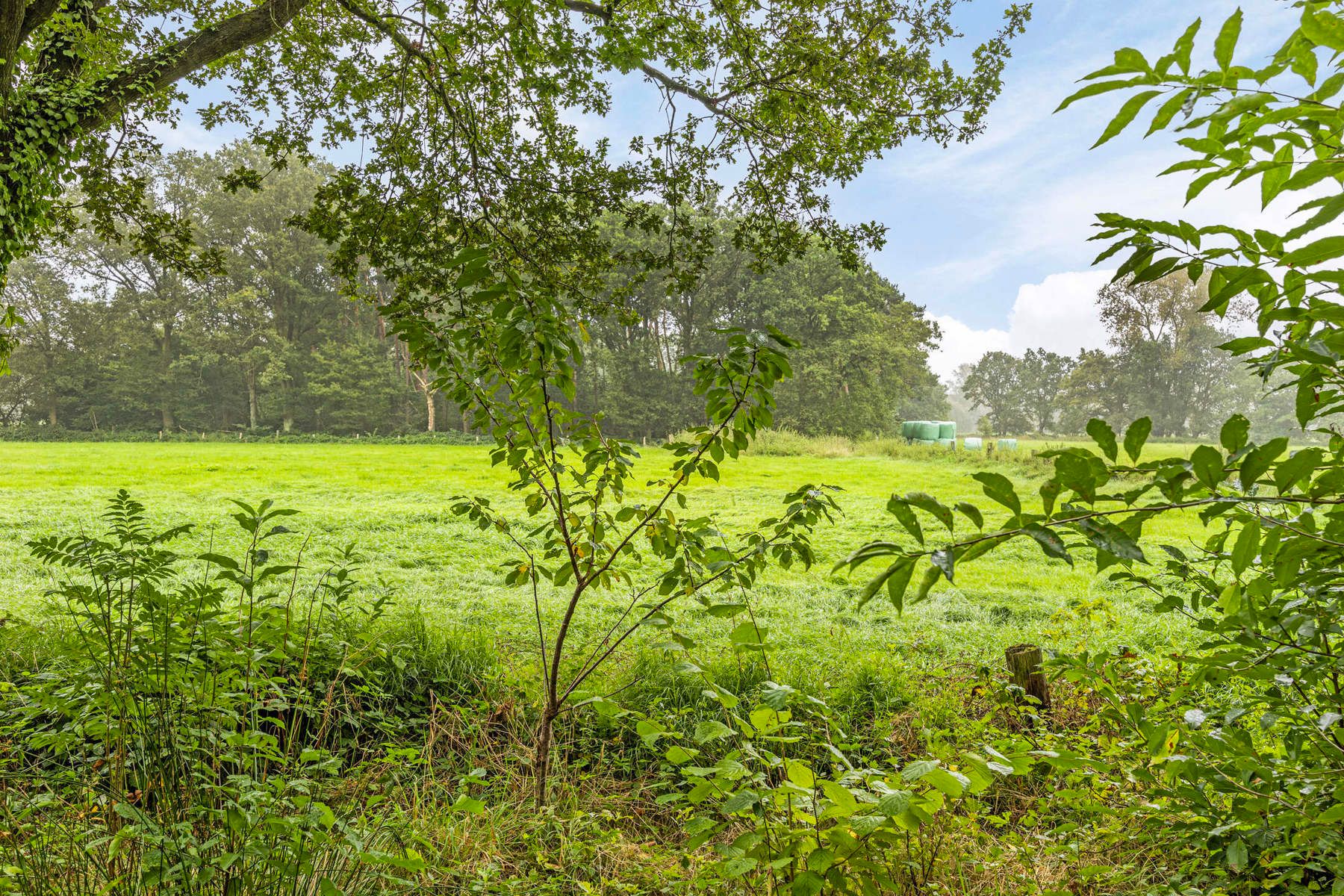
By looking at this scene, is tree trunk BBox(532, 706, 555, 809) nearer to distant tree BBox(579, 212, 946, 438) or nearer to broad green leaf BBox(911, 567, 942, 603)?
broad green leaf BBox(911, 567, 942, 603)

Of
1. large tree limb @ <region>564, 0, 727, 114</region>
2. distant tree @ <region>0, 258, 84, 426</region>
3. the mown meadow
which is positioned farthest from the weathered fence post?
distant tree @ <region>0, 258, 84, 426</region>

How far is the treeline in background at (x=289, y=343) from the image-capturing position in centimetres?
3531

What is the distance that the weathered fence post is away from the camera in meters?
3.54

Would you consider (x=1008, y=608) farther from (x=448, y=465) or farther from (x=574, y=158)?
(x=448, y=465)

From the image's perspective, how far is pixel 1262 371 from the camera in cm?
118

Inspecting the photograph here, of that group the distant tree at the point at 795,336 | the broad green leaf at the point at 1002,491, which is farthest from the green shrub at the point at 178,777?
the distant tree at the point at 795,336

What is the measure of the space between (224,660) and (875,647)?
4.17m

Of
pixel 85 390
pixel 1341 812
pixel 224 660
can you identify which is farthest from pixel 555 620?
pixel 85 390

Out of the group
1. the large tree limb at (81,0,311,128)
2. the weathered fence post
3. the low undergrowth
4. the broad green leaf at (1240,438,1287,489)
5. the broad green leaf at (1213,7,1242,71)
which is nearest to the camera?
the broad green leaf at (1240,438,1287,489)

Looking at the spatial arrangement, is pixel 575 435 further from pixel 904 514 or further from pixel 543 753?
pixel 904 514

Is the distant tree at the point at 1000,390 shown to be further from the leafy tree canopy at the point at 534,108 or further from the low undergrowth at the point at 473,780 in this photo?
the low undergrowth at the point at 473,780

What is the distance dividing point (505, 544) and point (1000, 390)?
5752 centimetres

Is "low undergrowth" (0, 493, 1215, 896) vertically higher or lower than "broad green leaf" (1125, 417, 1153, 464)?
lower

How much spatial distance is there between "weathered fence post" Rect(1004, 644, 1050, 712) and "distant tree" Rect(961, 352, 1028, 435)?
5756cm
